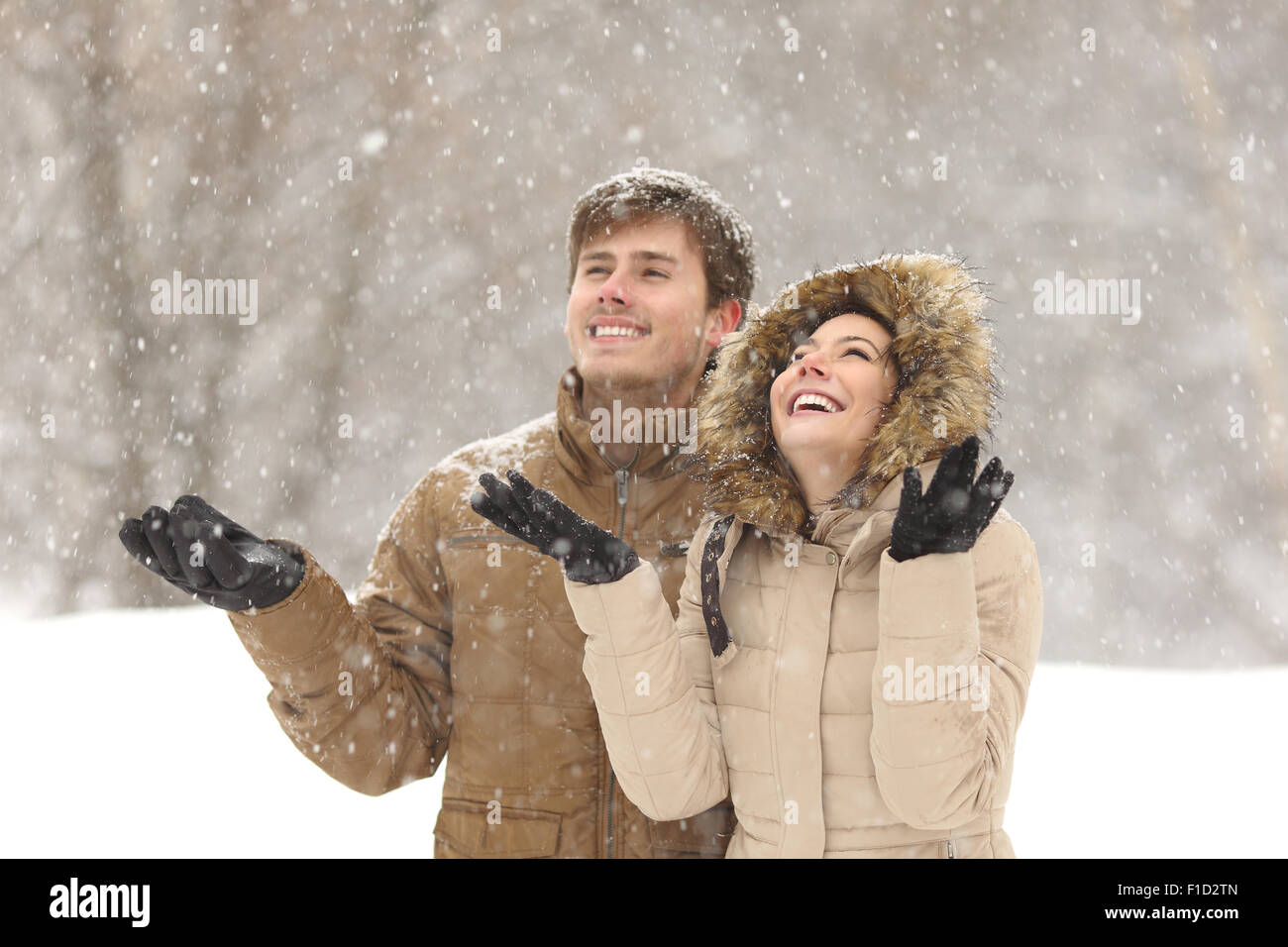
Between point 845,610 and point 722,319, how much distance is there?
85 cm

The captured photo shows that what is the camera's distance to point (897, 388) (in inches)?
65.7

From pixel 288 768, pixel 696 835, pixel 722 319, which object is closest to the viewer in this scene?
pixel 696 835

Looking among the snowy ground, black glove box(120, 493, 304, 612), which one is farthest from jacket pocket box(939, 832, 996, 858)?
the snowy ground

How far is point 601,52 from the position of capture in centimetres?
690

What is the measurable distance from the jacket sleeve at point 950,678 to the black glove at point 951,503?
0.02 metres

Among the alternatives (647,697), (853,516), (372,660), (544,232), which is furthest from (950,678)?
(544,232)

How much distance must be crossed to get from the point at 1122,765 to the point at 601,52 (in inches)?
203

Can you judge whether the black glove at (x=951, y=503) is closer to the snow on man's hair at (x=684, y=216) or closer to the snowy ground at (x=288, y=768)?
the snow on man's hair at (x=684, y=216)

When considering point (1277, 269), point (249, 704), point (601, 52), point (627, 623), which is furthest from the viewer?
point (601, 52)

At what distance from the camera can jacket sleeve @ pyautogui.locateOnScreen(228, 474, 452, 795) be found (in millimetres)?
1871

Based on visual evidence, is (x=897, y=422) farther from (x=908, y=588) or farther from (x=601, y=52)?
(x=601, y=52)

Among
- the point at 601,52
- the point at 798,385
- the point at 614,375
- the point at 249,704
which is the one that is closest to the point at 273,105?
the point at 601,52

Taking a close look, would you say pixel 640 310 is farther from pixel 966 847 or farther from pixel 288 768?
pixel 288 768

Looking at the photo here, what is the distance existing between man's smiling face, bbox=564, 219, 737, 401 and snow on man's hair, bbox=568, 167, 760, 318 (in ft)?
0.07
